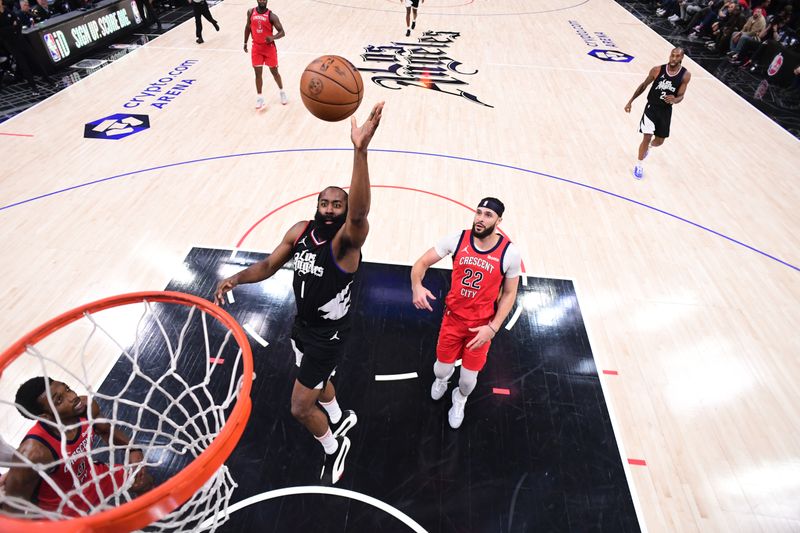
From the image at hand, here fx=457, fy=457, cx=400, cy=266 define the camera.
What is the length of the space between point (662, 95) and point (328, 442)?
617 centimetres

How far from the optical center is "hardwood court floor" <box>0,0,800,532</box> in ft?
12.1

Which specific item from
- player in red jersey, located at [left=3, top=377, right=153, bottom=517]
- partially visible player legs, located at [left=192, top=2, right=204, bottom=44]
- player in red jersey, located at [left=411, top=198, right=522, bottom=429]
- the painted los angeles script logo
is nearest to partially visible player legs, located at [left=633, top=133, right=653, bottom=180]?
the painted los angeles script logo

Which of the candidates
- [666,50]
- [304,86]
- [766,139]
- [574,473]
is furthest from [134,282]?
[666,50]

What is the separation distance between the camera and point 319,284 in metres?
2.79

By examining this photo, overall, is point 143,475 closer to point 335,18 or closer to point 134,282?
point 134,282

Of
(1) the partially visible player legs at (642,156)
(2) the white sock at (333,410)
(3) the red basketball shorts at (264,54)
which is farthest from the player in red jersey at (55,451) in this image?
(1) the partially visible player legs at (642,156)

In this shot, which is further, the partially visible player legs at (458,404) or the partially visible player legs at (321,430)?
the partially visible player legs at (458,404)

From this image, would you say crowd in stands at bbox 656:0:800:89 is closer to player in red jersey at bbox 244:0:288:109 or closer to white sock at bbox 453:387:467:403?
player in red jersey at bbox 244:0:288:109

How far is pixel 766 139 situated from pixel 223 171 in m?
9.13

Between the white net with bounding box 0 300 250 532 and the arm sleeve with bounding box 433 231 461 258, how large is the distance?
149 centimetres

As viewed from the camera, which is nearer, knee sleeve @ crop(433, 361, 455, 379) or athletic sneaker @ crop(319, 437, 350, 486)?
athletic sneaker @ crop(319, 437, 350, 486)

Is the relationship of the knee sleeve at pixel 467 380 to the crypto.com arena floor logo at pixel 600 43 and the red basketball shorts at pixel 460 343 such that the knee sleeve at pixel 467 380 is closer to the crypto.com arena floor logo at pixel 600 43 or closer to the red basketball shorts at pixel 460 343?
the red basketball shorts at pixel 460 343

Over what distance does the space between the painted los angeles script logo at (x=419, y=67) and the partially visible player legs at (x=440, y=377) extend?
6.65 m

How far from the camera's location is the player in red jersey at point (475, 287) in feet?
9.97
